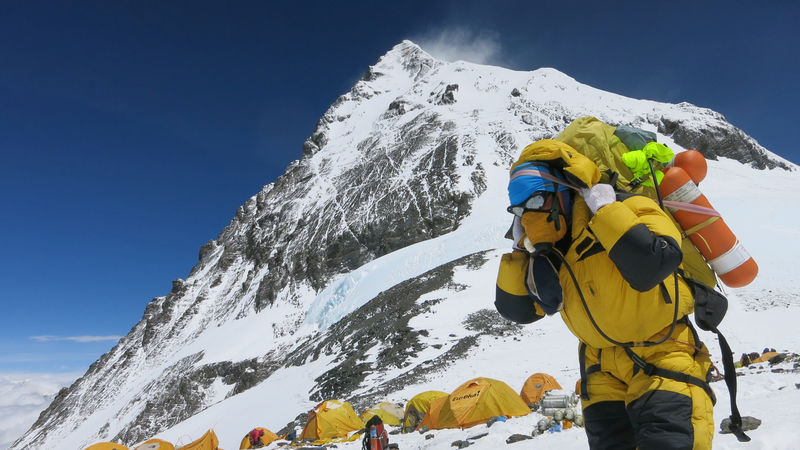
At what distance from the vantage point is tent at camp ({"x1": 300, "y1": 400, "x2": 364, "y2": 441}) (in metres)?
12.2

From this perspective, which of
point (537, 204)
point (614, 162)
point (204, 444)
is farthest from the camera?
point (204, 444)

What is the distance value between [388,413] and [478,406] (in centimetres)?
353

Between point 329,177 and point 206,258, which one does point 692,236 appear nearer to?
point 329,177

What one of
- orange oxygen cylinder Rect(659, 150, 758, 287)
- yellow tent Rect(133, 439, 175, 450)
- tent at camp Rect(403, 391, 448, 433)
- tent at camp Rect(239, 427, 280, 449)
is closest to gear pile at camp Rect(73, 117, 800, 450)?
orange oxygen cylinder Rect(659, 150, 758, 287)

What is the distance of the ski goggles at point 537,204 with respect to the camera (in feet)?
7.82

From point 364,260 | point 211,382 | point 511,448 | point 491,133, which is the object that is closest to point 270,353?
point 211,382

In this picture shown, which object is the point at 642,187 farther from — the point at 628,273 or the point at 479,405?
the point at 479,405

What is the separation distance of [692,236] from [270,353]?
147 feet

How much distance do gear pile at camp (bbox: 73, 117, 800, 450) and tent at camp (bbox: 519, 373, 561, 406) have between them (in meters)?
9.84

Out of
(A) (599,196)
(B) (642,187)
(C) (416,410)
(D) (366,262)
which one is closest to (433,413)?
(C) (416,410)

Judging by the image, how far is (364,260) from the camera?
50531mm

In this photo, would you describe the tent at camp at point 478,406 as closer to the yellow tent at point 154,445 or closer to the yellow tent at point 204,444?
the yellow tent at point 204,444

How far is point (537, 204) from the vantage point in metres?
2.38

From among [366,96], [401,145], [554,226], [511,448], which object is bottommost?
[511,448]
